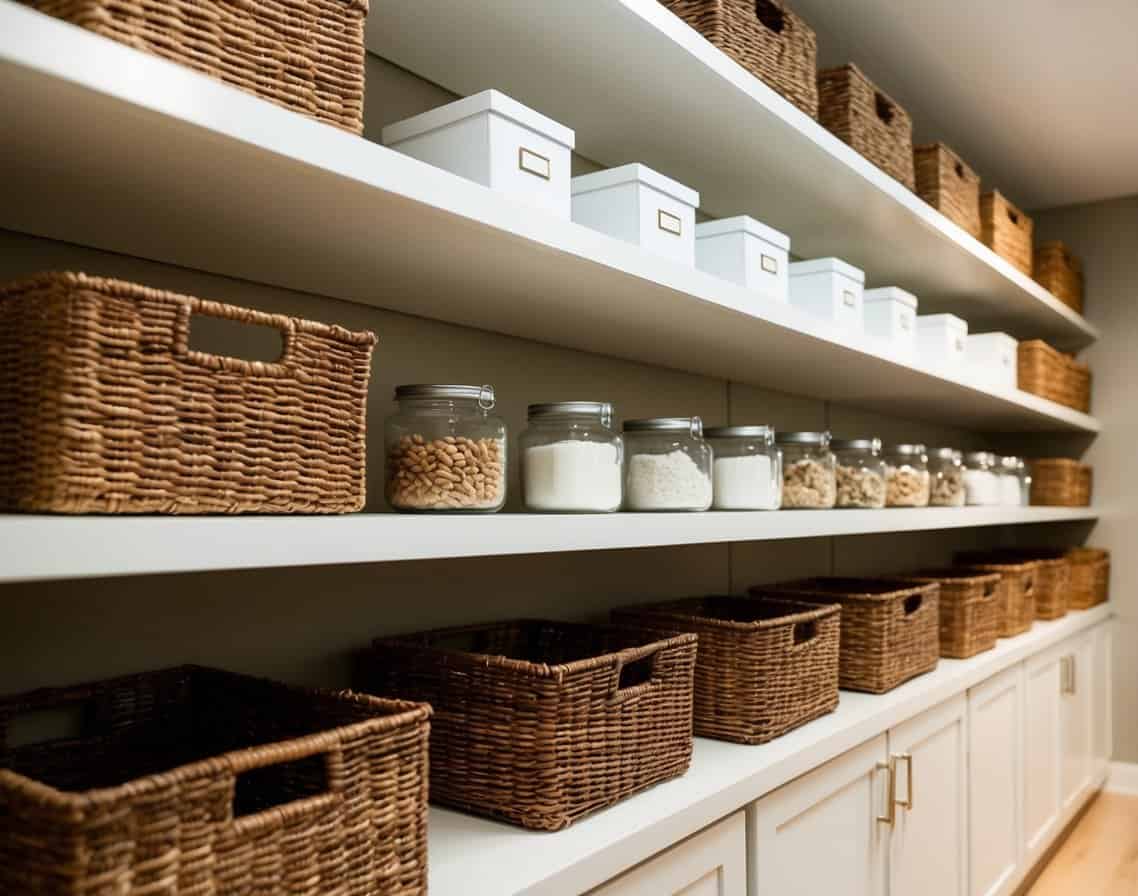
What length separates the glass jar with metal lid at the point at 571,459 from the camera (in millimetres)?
1300

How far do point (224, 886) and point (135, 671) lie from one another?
462 mm

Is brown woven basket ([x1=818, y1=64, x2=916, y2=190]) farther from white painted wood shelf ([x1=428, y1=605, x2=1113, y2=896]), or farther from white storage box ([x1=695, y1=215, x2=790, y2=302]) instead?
white painted wood shelf ([x1=428, y1=605, x2=1113, y2=896])

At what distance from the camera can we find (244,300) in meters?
1.26

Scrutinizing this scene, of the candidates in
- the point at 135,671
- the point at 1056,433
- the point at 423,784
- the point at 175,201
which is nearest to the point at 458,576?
the point at 135,671

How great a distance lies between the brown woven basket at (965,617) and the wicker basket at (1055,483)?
3.69 ft

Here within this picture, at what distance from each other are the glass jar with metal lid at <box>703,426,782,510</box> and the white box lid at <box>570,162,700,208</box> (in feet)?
1.45

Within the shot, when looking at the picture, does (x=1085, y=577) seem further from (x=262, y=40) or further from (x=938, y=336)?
(x=262, y=40)

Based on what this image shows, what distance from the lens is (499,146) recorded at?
1.12 meters

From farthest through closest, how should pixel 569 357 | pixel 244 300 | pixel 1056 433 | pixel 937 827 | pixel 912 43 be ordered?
1. pixel 1056 433
2. pixel 912 43
3. pixel 937 827
4. pixel 569 357
5. pixel 244 300

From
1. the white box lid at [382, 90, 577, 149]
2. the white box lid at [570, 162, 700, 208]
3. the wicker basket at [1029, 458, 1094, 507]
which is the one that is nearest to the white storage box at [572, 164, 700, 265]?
the white box lid at [570, 162, 700, 208]

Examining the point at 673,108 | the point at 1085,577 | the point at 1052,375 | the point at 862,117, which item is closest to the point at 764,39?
the point at 673,108

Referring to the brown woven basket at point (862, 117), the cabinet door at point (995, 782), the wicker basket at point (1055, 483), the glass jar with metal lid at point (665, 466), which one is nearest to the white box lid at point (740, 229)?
the glass jar with metal lid at point (665, 466)

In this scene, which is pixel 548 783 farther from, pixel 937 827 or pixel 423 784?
pixel 937 827

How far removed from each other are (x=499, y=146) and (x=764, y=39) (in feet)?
2.55
